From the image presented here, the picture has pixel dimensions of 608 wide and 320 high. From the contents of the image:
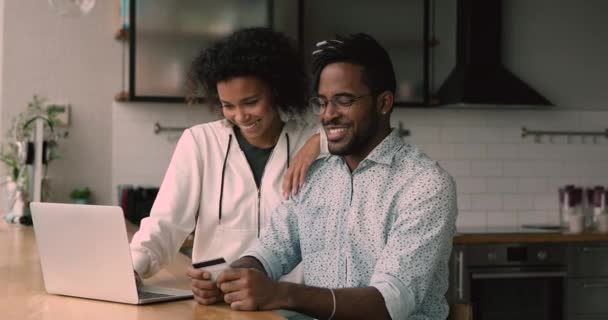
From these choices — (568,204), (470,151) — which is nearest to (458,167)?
(470,151)

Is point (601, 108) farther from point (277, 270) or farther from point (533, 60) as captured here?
point (277, 270)

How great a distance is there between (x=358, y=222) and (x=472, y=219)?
10.5 feet

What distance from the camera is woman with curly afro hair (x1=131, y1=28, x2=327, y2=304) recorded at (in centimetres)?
233

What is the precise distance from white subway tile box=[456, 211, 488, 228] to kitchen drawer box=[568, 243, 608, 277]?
67cm

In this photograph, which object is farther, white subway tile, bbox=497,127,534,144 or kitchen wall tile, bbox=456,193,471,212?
white subway tile, bbox=497,127,534,144

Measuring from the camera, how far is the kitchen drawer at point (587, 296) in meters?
4.56

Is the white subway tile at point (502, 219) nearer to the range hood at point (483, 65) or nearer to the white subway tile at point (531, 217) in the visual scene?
the white subway tile at point (531, 217)

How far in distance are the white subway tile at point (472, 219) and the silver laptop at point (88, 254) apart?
3.33m

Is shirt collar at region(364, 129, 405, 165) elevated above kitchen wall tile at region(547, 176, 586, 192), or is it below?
above

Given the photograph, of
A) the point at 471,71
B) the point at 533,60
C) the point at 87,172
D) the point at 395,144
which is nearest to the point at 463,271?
the point at 471,71

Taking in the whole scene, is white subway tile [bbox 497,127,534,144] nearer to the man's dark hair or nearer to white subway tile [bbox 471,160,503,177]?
white subway tile [bbox 471,160,503,177]

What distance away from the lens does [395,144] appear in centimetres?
205

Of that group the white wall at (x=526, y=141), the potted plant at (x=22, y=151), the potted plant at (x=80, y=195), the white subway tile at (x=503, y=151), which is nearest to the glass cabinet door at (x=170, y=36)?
the potted plant at (x=22, y=151)

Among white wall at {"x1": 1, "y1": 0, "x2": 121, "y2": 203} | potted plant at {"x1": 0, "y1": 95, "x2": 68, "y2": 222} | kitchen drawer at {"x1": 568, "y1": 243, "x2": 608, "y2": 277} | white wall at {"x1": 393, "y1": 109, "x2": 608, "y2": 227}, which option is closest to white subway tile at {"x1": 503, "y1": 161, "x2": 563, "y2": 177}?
white wall at {"x1": 393, "y1": 109, "x2": 608, "y2": 227}
